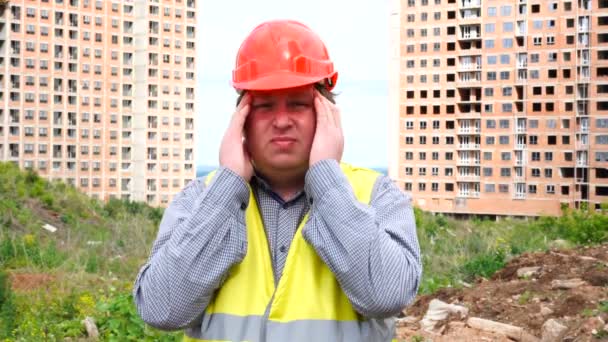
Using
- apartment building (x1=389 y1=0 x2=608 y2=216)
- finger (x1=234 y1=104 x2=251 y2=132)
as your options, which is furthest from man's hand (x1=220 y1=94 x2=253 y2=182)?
apartment building (x1=389 y1=0 x2=608 y2=216)

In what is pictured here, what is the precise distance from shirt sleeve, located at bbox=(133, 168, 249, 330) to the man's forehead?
27 centimetres

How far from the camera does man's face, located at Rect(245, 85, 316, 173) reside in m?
2.33

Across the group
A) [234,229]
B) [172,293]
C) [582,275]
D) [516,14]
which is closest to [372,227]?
[234,229]

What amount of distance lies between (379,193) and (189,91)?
1141 inches

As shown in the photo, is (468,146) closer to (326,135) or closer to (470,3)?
(470,3)

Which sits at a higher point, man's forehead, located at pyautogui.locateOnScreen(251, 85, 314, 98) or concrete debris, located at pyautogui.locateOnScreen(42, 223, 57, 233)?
man's forehead, located at pyautogui.locateOnScreen(251, 85, 314, 98)

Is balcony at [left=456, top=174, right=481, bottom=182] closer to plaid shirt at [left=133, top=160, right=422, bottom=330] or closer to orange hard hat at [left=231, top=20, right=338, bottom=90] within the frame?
orange hard hat at [left=231, top=20, right=338, bottom=90]

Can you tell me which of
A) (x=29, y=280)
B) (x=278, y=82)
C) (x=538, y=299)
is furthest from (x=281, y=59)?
(x=29, y=280)

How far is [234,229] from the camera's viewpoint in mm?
2217

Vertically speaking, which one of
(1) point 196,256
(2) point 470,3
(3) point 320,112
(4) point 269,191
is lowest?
(1) point 196,256

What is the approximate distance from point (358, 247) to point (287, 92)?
1.81 feet

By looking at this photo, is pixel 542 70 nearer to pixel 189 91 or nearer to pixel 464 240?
pixel 189 91

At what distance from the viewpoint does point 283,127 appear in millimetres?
2312

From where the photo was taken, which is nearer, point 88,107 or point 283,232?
point 283,232
